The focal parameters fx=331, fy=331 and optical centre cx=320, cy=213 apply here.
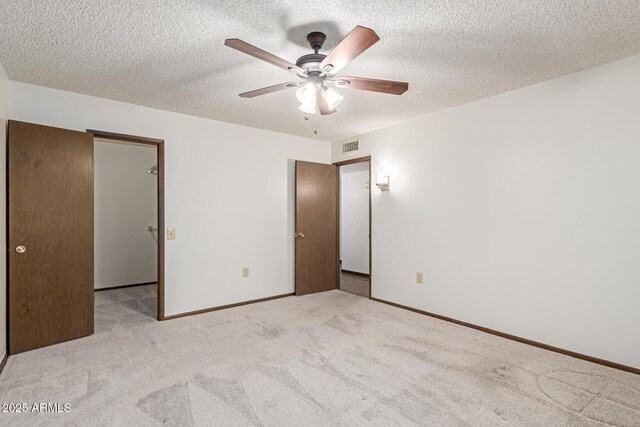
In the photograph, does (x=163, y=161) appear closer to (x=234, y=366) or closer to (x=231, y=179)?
(x=231, y=179)

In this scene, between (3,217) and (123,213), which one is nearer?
(3,217)

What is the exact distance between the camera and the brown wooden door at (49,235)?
9.06ft

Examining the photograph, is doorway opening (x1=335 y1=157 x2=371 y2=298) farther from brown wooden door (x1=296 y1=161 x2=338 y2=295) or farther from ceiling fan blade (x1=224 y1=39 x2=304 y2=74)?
ceiling fan blade (x1=224 y1=39 x2=304 y2=74)

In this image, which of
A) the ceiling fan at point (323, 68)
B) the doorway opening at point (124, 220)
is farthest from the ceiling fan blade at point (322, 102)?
the doorway opening at point (124, 220)

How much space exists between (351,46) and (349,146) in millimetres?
3164

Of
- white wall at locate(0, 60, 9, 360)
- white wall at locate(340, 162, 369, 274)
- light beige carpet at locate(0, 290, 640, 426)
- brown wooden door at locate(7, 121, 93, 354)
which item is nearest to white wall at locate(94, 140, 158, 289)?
light beige carpet at locate(0, 290, 640, 426)

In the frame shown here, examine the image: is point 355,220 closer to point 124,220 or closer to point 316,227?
point 316,227

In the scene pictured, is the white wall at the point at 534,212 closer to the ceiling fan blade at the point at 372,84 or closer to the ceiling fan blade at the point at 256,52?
the ceiling fan blade at the point at 372,84

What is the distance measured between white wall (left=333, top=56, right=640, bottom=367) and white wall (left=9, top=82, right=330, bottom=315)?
168 cm

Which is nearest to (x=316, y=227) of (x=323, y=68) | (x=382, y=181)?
(x=382, y=181)

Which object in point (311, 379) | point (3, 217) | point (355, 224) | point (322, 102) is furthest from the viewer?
point (355, 224)

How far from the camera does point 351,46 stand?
1.76 metres

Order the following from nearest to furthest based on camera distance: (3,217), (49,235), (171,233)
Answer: (3,217)
(49,235)
(171,233)

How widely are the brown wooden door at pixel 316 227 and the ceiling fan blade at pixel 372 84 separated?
8.32ft
